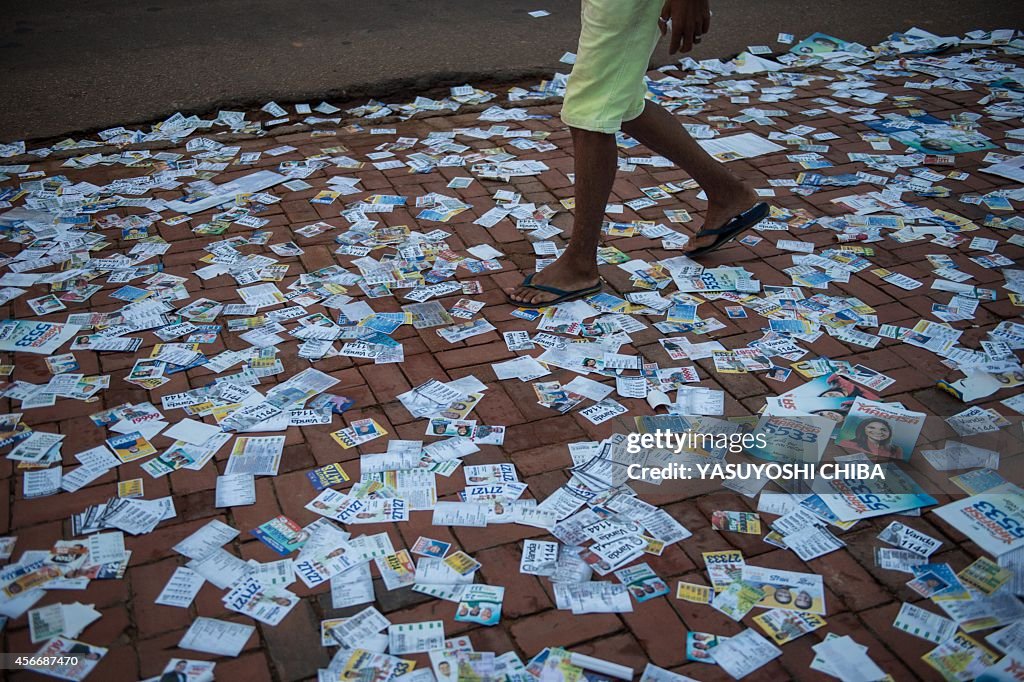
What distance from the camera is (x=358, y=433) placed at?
2.72 metres

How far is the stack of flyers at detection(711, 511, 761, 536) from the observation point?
94.7 inches

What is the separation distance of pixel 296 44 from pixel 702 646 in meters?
5.22

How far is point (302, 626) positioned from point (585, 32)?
2.15 metres

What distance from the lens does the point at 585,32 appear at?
3068mm

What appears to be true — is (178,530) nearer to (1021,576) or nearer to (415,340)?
(415,340)

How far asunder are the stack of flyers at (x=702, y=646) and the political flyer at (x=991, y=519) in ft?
2.65

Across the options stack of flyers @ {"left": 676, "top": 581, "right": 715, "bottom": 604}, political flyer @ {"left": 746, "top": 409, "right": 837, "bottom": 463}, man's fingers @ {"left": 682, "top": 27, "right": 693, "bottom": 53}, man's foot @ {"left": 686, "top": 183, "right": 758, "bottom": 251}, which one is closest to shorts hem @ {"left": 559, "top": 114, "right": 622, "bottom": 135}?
man's fingers @ {"left": 682, "top": 27, "right": 693, "bottom": 53}

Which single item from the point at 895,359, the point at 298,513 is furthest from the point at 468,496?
the point at 895,359

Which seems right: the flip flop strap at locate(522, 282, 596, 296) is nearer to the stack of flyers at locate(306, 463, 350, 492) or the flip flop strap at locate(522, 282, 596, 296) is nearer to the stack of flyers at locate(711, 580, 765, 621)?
the stack of flyers at locate(306, 463, 350, 492)

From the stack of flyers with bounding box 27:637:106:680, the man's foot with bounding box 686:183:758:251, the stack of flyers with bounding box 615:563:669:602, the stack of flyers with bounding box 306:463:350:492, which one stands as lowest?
the stack of flyers with bounding box 615:563:669:602

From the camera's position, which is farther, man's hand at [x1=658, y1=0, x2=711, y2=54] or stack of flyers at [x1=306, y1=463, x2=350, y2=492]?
man's hand at [x1=658, y1=0, x2=711, y2=54]

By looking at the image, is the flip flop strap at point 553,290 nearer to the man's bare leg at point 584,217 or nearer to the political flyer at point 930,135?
the man's bare leg at point 584,217

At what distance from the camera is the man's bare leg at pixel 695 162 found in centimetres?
343

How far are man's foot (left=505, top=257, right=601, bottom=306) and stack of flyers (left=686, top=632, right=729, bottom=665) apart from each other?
5.08ft
